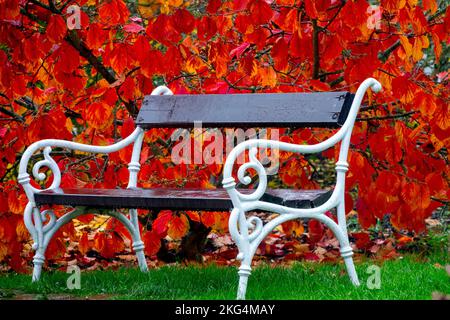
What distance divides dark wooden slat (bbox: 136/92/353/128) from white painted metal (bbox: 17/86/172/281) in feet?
0.58

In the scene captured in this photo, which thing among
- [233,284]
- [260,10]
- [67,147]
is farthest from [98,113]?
[233,284]

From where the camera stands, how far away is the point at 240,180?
12.0ft

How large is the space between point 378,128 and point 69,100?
6.31 feet

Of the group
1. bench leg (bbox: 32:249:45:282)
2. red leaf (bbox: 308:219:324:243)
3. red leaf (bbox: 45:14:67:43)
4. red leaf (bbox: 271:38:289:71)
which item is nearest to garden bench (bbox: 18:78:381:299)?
bench leg (bbox: 32:249:45:282)

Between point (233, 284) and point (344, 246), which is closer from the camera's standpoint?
point (344, 246)

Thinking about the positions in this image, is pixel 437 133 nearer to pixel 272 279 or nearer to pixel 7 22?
pixel 272 279

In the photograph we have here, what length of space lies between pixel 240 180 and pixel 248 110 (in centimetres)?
86

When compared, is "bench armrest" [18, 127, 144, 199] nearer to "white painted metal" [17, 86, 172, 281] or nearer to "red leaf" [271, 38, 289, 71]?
"white painted metal" [17, 86, 172, 281]

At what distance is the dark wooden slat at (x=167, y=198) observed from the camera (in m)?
3.79

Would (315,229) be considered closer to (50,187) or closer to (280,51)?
(280,51)

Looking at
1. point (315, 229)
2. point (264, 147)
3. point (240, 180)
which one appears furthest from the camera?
point (315, 229)

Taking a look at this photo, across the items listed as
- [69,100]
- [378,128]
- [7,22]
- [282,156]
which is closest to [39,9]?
[7,22]

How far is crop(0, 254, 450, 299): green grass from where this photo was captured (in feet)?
12.8

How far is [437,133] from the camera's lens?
15.3 feet
